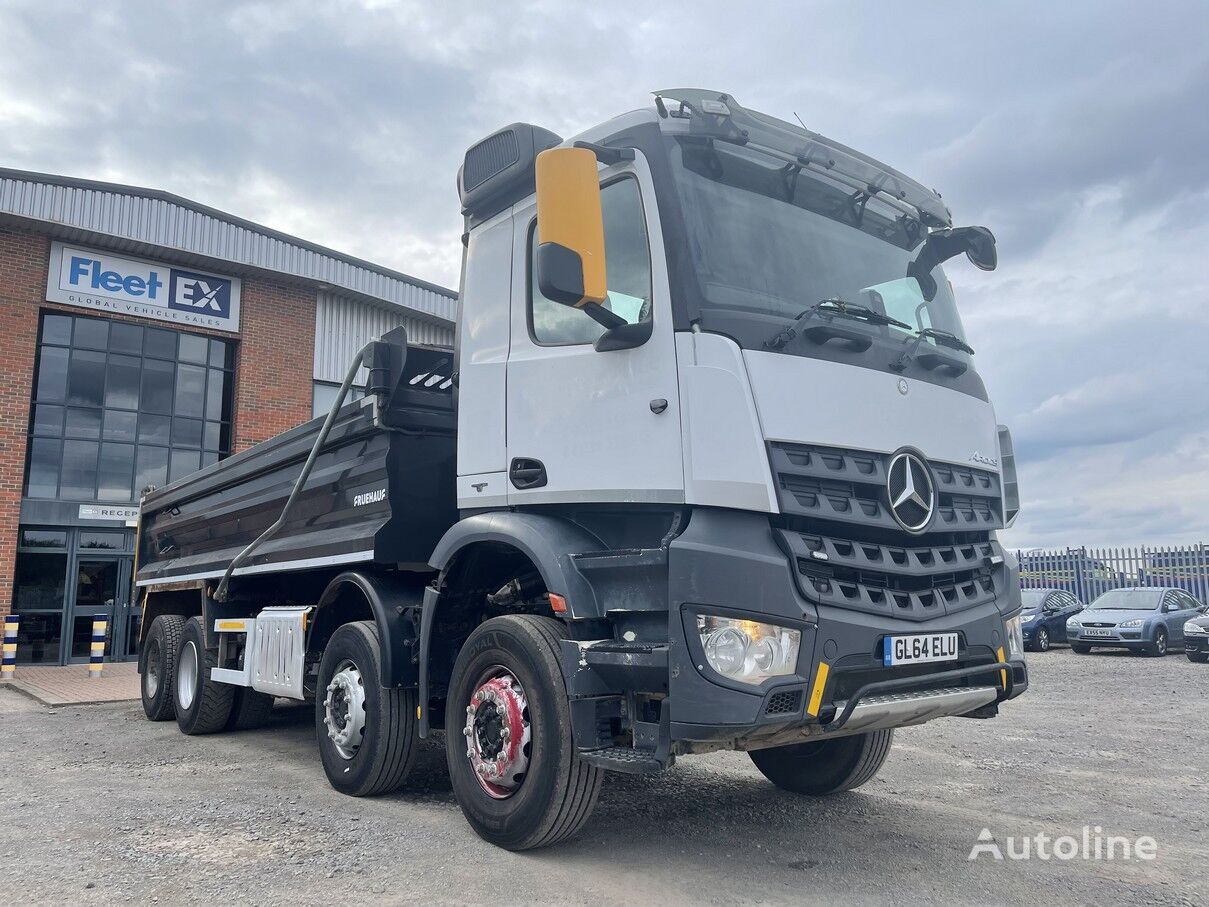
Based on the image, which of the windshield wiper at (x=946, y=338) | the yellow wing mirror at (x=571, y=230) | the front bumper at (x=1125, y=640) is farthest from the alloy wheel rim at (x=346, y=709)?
the front bumper at (x=1125, y=640)

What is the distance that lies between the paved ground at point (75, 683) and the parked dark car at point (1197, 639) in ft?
57.6

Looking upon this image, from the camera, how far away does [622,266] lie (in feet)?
13.4

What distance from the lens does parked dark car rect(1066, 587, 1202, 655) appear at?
18.8 meters

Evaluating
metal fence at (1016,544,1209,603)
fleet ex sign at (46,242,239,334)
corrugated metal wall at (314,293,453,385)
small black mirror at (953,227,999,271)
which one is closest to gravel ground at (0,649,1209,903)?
small black mirror at (953,227,999,271)

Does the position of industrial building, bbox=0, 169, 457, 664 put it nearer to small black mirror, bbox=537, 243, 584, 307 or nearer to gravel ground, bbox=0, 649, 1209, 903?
gravel ground, bbox=0, 649, 1209, 903

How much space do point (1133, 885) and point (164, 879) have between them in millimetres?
4042

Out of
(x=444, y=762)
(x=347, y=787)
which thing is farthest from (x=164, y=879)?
(x=444, y=762)

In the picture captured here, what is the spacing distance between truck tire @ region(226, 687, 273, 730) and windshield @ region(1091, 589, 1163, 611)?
17.8m

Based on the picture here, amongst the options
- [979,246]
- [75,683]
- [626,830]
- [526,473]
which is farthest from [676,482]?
[75,683]

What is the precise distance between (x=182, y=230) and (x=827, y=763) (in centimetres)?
1659

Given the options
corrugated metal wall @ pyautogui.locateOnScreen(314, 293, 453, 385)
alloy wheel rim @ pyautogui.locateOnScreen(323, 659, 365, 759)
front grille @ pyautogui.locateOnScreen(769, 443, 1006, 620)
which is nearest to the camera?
front grille @ pyautogui.locateOnScreen(769, 443, 1006, 620)

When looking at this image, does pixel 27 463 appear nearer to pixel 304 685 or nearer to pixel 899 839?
pixel 304 685

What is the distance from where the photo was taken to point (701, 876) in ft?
13.1

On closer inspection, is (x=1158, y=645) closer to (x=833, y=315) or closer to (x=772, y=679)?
(x=833, y=315)
